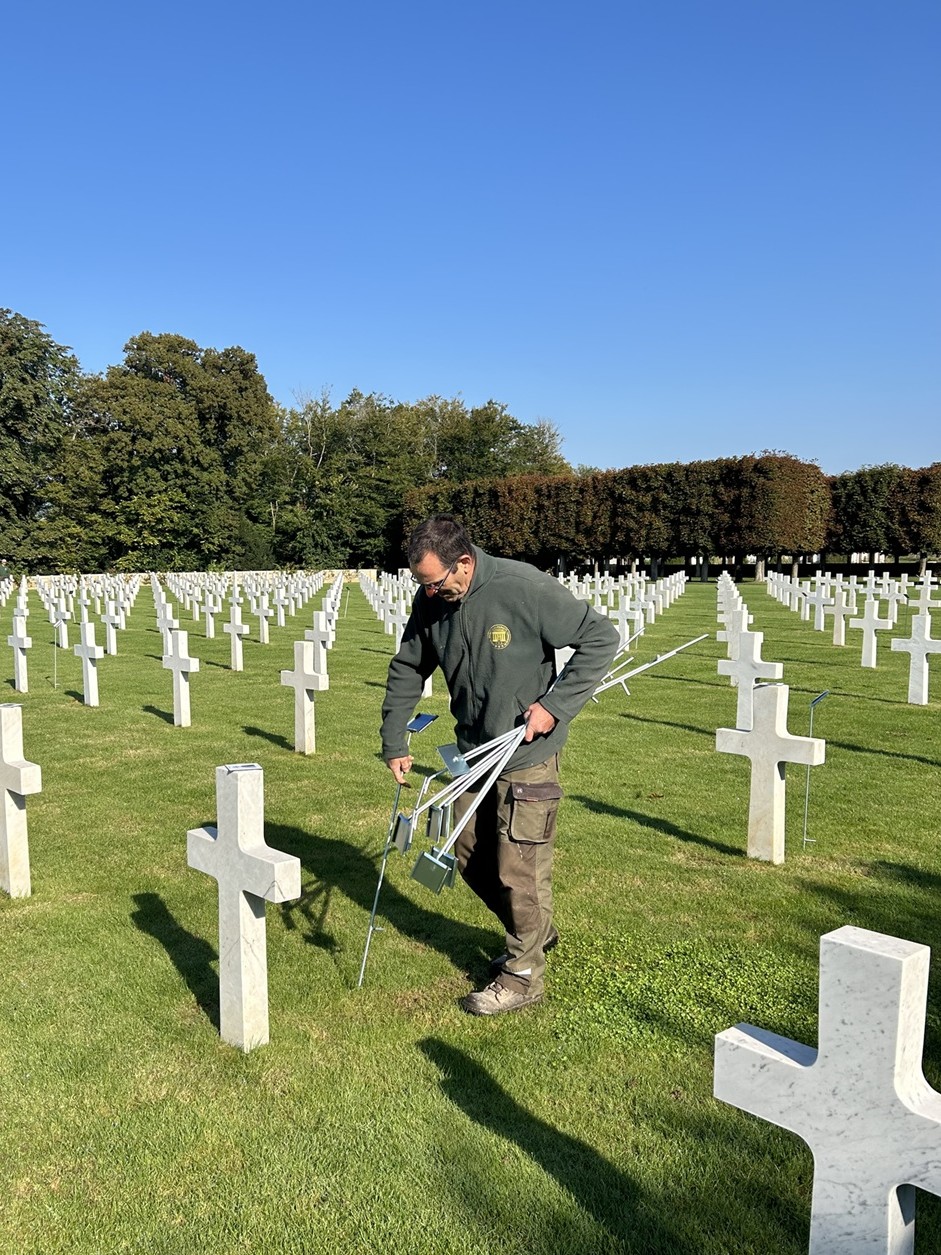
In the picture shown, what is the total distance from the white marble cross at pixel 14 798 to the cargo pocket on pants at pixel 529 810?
270cm


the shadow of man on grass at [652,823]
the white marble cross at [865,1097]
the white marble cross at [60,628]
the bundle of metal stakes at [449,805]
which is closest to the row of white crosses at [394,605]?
the shadow of man on grass at [652,823]

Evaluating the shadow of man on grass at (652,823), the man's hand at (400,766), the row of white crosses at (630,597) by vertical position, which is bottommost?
the shadow of man on grass at (652,823)

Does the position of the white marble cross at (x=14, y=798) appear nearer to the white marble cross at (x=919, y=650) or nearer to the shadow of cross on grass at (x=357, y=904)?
the shadow of cross on grass at (x=357, y=904)

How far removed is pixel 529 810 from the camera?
384 centimetres

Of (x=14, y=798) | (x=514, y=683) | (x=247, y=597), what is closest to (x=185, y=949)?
(x=14, y=798)

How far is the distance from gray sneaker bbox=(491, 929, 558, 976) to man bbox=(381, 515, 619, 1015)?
5.0 inches

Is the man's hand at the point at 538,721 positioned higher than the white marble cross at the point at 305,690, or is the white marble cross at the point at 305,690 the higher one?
the man's hand at the point at 538,721

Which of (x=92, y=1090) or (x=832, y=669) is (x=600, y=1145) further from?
(x=832, y=669)

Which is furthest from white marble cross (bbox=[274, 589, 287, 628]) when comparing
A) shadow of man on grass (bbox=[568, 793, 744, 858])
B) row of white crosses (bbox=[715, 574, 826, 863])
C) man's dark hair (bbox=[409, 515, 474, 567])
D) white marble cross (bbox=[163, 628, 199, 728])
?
man's dark hair (bbox=[409, 515, 474, 567])

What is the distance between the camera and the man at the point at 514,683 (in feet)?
12.4

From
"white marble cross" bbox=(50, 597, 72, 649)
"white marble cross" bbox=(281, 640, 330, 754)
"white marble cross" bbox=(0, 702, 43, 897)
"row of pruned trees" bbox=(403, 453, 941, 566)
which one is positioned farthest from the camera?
"row of pruned trees" bbox=(403, 453, 941, 566)

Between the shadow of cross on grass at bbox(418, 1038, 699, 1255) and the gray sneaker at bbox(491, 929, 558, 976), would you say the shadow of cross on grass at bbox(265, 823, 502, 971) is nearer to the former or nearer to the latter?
the gray sneaker at bbox(491, 929, 558, 976)

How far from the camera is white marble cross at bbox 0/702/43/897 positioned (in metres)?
4.95

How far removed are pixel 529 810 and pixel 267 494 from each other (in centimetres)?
6239
